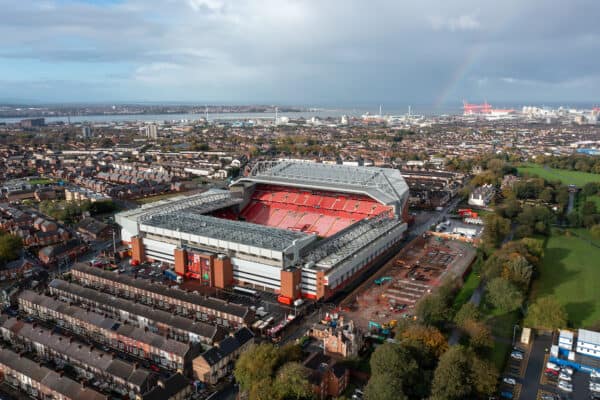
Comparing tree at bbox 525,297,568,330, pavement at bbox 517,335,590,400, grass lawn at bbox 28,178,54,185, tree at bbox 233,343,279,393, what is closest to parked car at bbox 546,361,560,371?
pavement at bbox 517,335,590,400

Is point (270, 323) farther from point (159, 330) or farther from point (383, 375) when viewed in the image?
point (383, 375)

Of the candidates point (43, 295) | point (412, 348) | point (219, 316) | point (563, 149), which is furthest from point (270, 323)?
point (563, 149)

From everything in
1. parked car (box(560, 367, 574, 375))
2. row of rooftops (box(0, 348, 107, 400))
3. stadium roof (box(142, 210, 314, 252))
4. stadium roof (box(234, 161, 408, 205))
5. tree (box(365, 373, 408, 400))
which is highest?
stadium roof (box(234, 161, 408, 205))

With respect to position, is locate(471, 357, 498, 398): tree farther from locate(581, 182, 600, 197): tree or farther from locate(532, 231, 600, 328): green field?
locate(581, 182, 600, 197): tree

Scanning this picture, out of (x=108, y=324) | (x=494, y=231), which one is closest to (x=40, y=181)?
(x=108, y=324)

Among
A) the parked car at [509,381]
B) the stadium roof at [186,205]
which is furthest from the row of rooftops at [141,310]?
the parked car at [509,381]

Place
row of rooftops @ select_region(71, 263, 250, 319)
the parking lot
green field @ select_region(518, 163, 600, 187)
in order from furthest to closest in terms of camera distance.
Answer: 1. green field @ select_region(518, 163, 600, 187)
2. row of rooftops @ select_region(71, 263, 250, 319)
3. the parking lot
